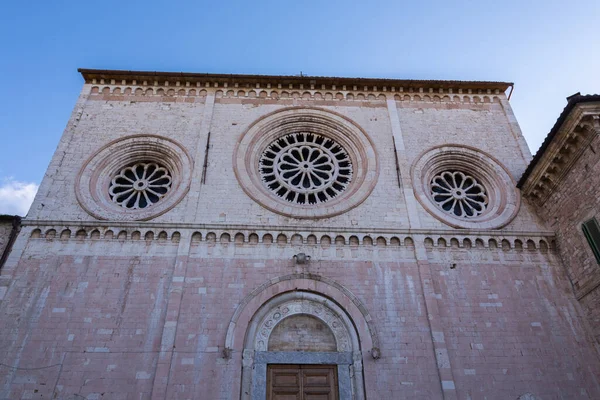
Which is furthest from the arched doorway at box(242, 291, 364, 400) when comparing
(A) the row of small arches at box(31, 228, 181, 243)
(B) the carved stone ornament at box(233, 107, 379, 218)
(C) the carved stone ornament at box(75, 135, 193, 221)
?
(C) the carved stone ornament at box(75, 135, 193, 221)

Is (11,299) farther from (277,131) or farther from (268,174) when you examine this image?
(277,131)

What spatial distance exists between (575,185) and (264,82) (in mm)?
9309

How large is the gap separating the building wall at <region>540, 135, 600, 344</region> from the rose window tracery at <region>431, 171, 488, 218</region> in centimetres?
190

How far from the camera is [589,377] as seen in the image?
938cm

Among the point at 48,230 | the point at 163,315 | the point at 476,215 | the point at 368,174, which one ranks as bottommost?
the point at 163,315

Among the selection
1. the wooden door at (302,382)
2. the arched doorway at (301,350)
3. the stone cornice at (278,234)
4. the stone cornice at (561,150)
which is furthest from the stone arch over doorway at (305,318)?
the stone cornice at (561,150)

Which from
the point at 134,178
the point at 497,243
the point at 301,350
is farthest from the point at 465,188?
the point at 134,178

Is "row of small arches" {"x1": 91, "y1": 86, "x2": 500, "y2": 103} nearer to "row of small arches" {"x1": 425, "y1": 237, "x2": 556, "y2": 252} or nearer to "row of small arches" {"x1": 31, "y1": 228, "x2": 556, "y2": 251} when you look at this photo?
"row of small arches" {"x1": 31, "y1": 228, "x2": 556, "y2": 251}

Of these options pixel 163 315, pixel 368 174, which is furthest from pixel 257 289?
pixel 368 174

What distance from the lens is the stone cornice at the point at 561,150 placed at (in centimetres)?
953

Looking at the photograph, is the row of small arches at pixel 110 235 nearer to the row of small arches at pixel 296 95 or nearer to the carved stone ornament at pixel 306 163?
the carved stone ornament at pixel 306 163

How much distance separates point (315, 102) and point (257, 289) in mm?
6719

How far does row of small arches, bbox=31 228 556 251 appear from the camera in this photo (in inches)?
423

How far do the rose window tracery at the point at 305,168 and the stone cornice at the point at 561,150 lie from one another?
492 centimetres
